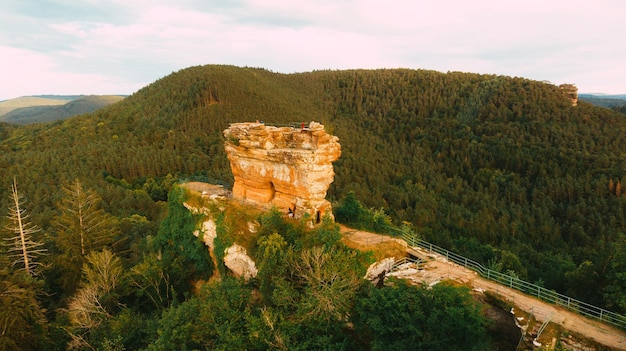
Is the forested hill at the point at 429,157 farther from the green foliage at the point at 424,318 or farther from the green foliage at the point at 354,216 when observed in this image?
the green foliage at the point at 424,318

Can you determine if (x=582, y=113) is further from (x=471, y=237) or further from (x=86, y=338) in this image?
(x=86, y=338)

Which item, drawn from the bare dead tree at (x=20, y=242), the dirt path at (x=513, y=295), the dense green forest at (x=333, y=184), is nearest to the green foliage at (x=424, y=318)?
the dense green forest at (x=333, y=184)

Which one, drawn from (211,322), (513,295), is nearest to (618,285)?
(513,295)

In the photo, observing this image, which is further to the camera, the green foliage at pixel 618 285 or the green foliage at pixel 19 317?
the green foliage at pixel 19 317

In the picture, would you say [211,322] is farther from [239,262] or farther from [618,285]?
[618,285]

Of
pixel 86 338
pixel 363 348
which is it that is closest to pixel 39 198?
pixel 86 338
